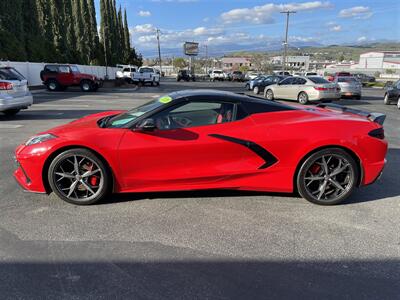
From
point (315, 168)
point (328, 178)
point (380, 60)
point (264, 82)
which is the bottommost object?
point (264, 82)

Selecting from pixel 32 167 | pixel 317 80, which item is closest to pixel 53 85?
pixel 317 80

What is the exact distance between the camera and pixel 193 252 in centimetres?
330

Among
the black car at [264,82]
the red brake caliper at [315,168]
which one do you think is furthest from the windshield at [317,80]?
the red brake caliper at [315,168]

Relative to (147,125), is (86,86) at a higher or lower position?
lower

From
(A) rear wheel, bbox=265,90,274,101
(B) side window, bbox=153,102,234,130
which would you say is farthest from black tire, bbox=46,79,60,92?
(B) side window, bbox=153,102,234,130

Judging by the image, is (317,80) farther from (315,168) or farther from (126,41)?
(126,41)

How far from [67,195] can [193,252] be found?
1840 millimetres

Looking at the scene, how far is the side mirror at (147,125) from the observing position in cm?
407

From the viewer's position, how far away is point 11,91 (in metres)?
10.2

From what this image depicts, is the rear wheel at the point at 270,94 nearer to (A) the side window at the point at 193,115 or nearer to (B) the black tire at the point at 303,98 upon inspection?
(B) the black tire at the point at 303,98

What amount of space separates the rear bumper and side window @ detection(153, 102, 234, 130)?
25.3ft

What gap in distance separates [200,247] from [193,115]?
179 cm
